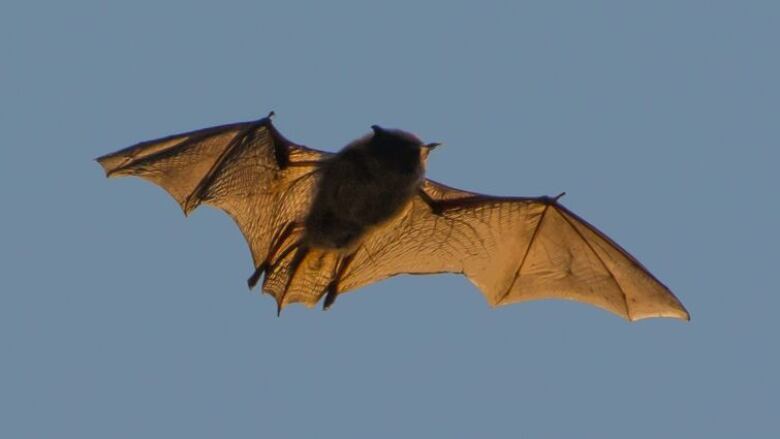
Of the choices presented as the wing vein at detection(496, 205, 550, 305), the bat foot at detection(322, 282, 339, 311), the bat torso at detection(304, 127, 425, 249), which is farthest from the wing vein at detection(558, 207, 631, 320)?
the bat foot at detection(322, 282, 339, 311)

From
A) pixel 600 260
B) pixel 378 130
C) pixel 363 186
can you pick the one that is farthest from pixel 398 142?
pixel 600 260

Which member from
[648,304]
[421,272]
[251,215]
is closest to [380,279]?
[421,272]

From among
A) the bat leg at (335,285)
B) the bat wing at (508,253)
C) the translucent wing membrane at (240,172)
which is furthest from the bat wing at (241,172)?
the bat wing at (508,253)

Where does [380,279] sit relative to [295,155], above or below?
below

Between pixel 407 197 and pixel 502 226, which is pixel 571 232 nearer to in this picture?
pixel 502 226

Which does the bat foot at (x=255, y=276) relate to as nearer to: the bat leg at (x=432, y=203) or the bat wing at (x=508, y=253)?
the bat wing at (x=508, y=253)
